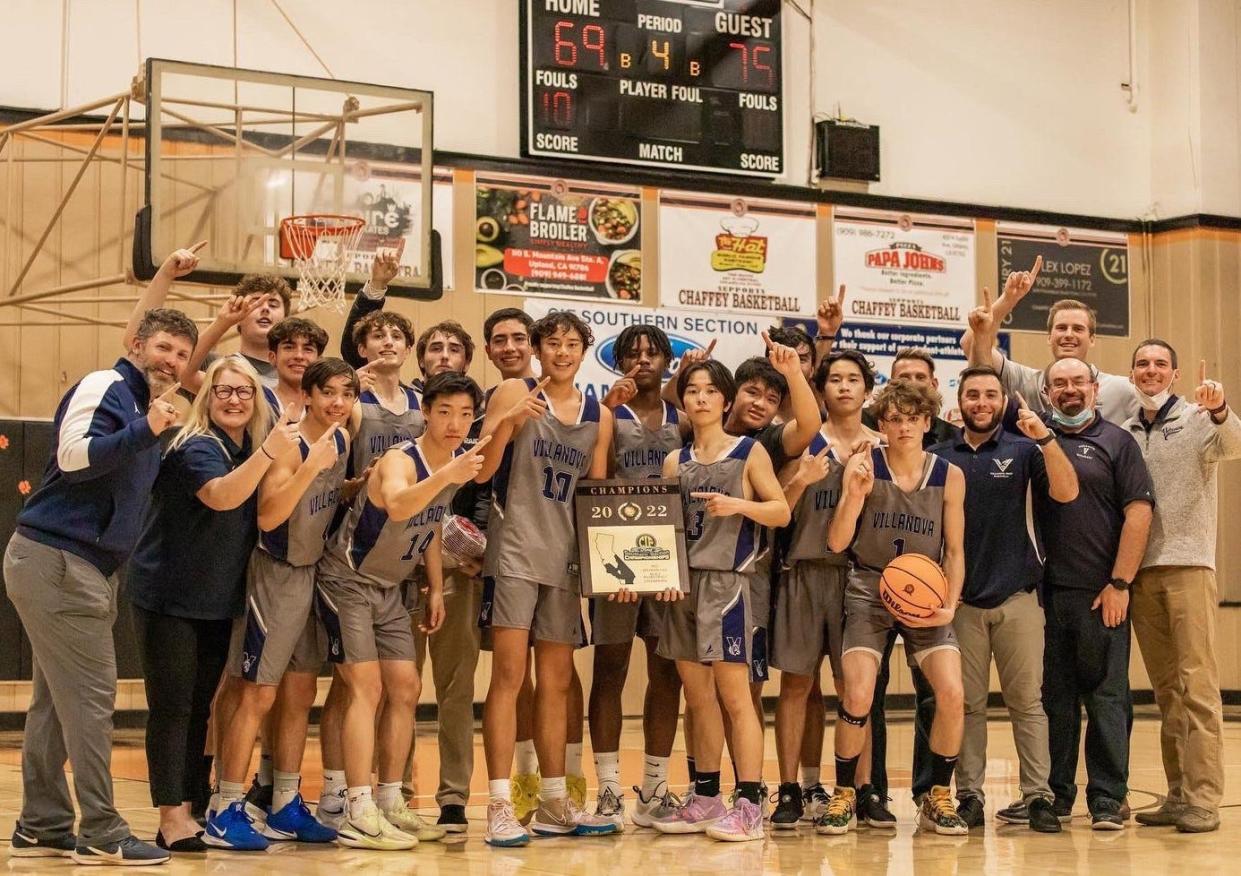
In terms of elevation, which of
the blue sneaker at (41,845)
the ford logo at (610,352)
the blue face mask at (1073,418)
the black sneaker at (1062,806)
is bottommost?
the black sneaker at (1062,806)

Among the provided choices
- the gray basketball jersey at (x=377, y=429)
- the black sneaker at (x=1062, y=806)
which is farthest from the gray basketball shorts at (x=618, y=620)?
the black sneaker at (x=1062, y=806)

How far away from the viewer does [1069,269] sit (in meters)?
14.7

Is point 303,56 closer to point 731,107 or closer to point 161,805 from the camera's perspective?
point 731,107

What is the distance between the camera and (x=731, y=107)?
13.2 meters

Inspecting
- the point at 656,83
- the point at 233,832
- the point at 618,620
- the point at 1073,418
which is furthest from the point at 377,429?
the point at 656,83

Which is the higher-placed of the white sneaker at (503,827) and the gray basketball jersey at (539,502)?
the gray basketball jersey at (539,502)

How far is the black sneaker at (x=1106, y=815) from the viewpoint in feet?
22.1

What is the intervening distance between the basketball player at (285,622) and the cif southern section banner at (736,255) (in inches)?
289

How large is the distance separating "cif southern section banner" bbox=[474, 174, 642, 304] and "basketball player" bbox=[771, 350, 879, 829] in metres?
6.11

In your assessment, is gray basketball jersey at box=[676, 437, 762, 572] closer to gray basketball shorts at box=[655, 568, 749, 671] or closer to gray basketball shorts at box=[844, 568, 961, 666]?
gray basketball shorts at box=[655, 568, 749, 671]

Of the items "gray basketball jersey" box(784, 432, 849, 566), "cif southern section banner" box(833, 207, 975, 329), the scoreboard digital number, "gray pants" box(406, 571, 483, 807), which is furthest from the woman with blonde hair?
"cif southern section banner" box(833, 207, 975, 329)

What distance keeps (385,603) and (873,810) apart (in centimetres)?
231

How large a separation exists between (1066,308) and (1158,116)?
28.1ft

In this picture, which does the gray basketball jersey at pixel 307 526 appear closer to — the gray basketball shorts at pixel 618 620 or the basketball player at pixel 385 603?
the basketball player at pixel 385 603
